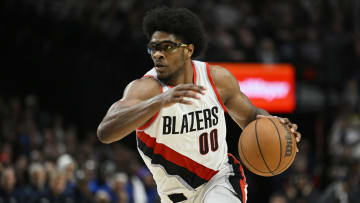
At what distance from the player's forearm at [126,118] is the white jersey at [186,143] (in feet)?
1.48

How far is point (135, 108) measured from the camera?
4238 mm

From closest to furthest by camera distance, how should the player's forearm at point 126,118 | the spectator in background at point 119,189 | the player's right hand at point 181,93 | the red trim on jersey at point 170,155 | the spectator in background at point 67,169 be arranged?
the player's right hand at point 181,93 < the player's forearm at point 126,118 < the red trim on jersey at point 170,155 < the spectator in background at point 67,169 < the spectator in background at point 119,189

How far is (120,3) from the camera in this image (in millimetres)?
13648

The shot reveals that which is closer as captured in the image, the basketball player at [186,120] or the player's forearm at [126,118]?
the player's forearm at [126,118]

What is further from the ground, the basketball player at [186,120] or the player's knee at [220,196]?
the basketball player at [186,120]

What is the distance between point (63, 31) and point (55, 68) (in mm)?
874

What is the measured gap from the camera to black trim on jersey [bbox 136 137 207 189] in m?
4.87

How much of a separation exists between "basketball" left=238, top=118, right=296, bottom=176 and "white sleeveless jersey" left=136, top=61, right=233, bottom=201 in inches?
10.3

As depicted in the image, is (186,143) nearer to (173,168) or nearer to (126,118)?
(173,168)

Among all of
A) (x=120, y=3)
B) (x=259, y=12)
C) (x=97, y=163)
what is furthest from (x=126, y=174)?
(x=259, y=12)

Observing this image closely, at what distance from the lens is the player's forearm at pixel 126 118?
4.16m

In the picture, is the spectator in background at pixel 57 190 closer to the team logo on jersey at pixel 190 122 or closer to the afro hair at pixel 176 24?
the afro hair at pixel 176 24

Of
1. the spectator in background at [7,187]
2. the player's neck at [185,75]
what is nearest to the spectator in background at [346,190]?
the spectator in background at [7,187]

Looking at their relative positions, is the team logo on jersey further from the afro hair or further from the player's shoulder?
the afro hair
